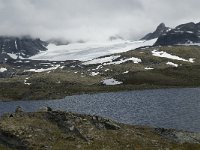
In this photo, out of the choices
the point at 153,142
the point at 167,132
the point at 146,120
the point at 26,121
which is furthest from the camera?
the point at 146,120

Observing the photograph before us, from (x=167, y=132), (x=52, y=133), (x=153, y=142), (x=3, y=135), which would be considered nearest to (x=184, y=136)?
(x=167, y=132)

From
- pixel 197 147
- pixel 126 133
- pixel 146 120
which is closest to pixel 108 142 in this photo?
pixel 126 133

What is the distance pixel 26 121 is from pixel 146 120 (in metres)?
49.8

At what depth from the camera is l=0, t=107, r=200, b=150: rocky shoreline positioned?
154 ft

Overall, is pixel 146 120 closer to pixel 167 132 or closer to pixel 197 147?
pixel 167 132

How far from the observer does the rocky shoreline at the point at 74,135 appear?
46.8m

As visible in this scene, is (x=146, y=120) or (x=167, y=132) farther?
(x=146, y=120)

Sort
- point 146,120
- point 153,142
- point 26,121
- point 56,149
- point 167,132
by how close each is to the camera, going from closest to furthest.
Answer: point 56,149, point 153,142, point 26,121, point 167,132, point 146,120

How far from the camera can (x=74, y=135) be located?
1944 inches

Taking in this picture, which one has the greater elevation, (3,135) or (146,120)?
(3,135)

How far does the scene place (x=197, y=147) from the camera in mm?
47250

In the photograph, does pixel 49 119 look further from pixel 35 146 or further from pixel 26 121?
pixel 35 146

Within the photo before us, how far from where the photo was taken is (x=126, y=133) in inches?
2045

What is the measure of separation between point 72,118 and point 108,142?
302 inches
